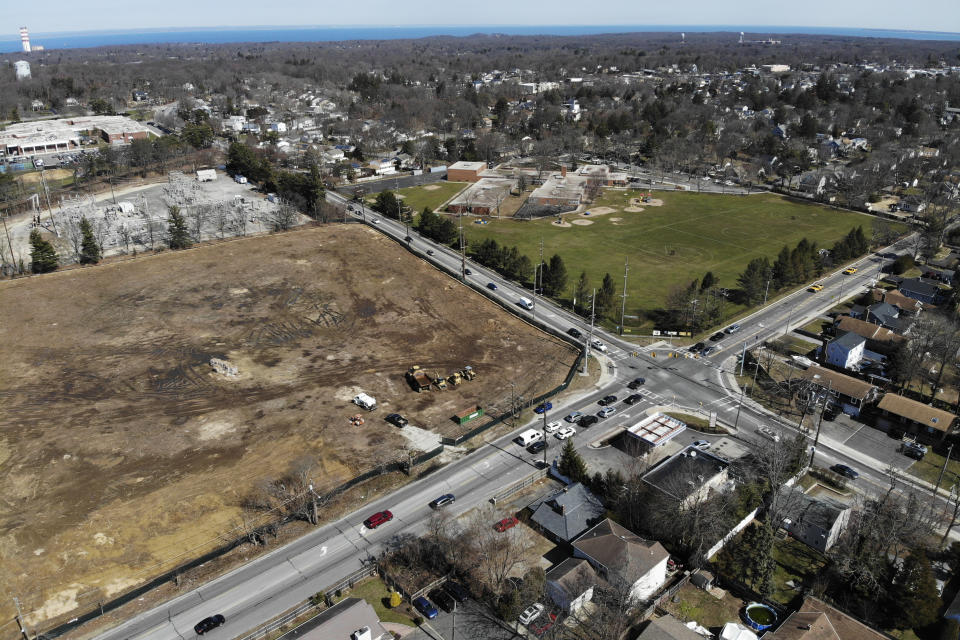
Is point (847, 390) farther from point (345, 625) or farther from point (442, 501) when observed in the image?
point (345, 625)

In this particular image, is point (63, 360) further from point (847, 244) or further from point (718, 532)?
point (847, 244)

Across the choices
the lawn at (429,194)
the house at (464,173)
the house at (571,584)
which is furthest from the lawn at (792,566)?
the house at (464,173)

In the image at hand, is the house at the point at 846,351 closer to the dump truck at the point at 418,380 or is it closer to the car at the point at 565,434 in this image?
the car at the point at 565,434

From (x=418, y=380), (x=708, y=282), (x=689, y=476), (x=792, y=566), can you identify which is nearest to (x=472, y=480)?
(x=418, y=380)

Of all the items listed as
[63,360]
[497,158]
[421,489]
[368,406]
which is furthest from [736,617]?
[497,158]

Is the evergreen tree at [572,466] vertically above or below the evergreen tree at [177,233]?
below

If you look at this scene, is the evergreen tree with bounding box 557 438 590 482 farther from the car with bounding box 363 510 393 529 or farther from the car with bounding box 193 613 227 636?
the car with bounding box 193 613 227 636

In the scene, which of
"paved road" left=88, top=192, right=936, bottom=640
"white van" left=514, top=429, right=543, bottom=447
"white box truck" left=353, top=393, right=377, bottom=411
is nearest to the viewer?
"paved road" left=88, top=192, right=936, bottom=640

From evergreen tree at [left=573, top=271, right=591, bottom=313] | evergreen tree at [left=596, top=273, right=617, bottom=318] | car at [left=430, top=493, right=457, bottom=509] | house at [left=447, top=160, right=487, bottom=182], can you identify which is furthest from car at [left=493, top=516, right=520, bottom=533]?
house at [left=447, top=160, right=487, bottom=182]
